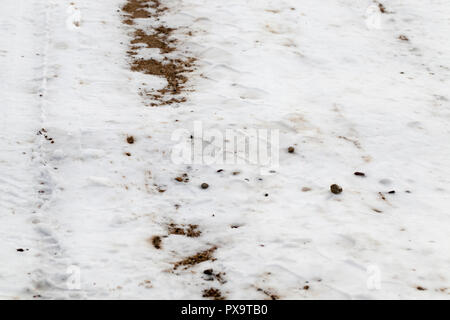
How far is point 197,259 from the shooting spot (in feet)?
15.7

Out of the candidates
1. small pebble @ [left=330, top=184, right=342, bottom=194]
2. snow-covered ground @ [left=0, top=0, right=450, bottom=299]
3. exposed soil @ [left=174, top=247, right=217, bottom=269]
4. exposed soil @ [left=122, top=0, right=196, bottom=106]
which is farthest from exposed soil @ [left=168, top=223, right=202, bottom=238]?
exposed soil @ [left=122, top=0, right=196, bottom=106]

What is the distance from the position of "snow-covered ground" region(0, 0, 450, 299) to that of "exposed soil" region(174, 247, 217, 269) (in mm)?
41

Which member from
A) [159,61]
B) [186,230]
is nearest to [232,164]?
[186,230]

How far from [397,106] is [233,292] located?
437 cm

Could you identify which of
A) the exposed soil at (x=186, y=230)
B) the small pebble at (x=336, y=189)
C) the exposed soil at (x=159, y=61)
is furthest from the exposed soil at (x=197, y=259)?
the exposed soil at (x=159, y=61)

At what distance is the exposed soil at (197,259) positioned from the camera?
473cm

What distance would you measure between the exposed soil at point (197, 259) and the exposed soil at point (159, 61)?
3.01 metres

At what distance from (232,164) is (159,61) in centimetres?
304

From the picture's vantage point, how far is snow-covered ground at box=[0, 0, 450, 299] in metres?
4.56

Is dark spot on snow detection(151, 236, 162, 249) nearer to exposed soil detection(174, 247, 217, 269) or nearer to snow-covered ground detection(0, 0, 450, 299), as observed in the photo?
snow-covered ground detection(0, 0, 450, 299)

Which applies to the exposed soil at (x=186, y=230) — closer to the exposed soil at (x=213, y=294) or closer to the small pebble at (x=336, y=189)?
the exposed soil at (x=213, y=294)

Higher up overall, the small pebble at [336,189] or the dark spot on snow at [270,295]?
the small pebble at [336,189]
